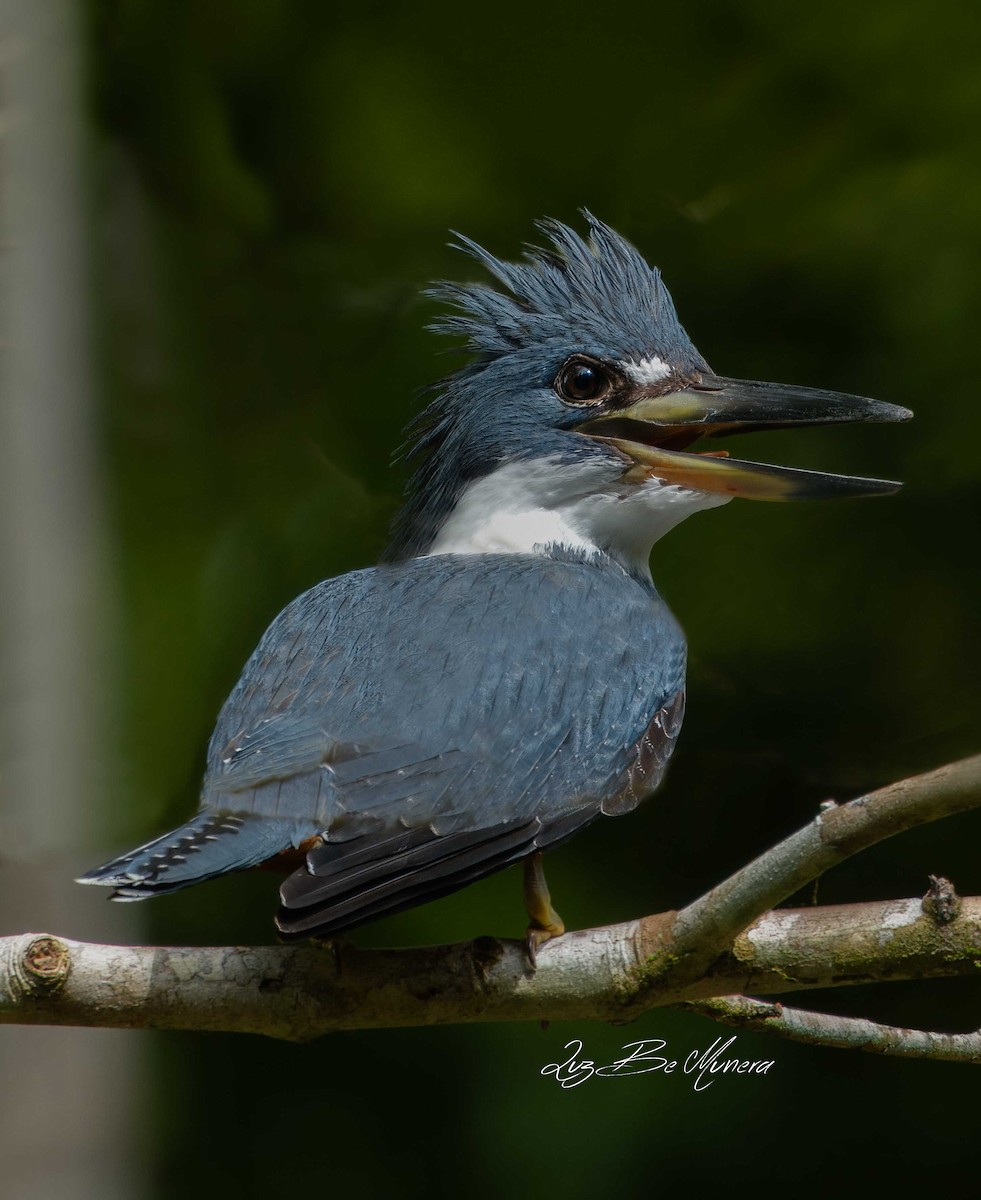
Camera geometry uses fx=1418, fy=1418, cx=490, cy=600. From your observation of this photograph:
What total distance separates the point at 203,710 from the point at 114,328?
1139mm

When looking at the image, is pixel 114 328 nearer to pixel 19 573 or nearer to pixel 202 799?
pixel 19 573

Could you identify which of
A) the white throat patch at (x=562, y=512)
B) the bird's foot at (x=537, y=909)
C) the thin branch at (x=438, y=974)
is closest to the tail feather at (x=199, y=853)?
the thin branch at (x=438, y=974)

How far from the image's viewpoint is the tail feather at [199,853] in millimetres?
1726

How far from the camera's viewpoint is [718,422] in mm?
2566

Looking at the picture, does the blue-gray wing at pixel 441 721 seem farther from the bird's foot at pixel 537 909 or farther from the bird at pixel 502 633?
the bird's foot at pixel 537 909

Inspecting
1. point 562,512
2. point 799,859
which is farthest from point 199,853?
point 562,512

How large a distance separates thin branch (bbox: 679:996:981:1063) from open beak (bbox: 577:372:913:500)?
0.85 m

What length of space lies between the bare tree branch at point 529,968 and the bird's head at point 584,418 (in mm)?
837

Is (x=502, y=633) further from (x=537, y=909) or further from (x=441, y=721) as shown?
(x=537, y=909)

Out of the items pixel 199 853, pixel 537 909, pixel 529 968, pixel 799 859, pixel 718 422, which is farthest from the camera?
pixel 718 422

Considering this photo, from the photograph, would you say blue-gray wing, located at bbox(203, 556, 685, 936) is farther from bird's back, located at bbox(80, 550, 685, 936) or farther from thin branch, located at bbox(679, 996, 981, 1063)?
thin branch, located at bbox(679, 996, 981, 1063)

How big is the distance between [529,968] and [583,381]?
1127 mm

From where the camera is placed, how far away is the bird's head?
251cm

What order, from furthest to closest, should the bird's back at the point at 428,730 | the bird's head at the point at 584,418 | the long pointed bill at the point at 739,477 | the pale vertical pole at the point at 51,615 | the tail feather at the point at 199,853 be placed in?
1. the pale vertical pole at the point at 51,615
2. the bird's head at the point at 584,418
3. the long pointed bill at the point at 739,477
4. the bird's back at the point at 428,730
5. the tail feather at the point at 199,853
